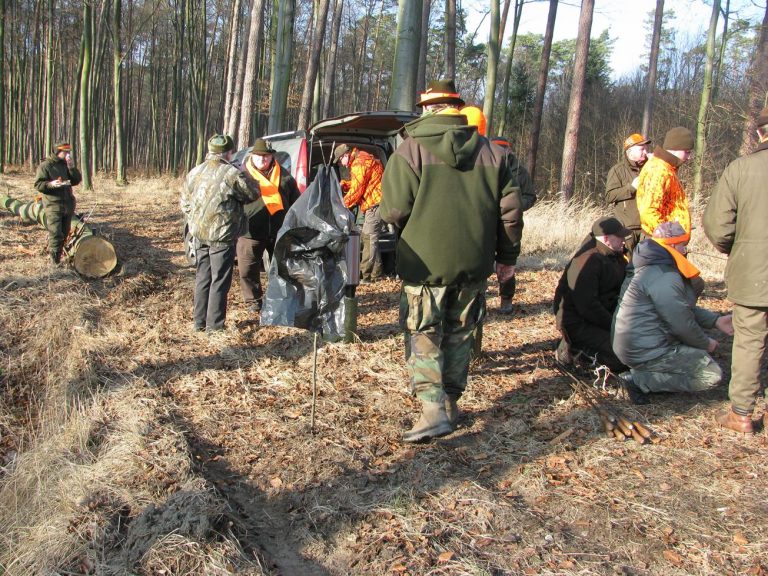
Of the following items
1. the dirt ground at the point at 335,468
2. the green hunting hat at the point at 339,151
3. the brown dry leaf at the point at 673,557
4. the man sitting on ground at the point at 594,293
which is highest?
the green hunting hat at the point at 339,151

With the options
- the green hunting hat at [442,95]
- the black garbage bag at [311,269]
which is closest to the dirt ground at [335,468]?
the black garbage bag at [311,269]

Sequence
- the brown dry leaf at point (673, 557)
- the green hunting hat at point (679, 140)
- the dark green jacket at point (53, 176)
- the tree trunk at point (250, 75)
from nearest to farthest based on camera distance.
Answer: the brown dry leaf at point (673, 557), the green hunting hat at point (679, 140), the dark green jacket at point (53, 176), the tree trunk at point (250, 75)

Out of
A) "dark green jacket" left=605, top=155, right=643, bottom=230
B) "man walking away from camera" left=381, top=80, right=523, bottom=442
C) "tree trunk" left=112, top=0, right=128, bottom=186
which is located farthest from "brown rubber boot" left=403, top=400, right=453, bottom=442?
"tree trunk" left=112, top=0, right=128, bottom=186

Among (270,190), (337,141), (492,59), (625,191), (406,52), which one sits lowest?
(270,190)

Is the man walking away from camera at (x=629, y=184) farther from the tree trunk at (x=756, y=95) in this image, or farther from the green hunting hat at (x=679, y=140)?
the tree trunk at (x=756, y=95)

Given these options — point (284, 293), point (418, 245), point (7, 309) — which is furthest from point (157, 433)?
point (7, 309)

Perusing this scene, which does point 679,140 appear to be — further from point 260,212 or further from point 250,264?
point 250,264

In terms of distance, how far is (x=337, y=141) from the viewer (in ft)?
26.9

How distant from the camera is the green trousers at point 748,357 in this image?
3787 mm

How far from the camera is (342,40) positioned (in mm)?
37531

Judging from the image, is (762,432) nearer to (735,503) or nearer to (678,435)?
(678,435)

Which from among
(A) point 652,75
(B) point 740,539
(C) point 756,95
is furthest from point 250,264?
(A) point 652,75

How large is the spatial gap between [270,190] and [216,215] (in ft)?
3.10

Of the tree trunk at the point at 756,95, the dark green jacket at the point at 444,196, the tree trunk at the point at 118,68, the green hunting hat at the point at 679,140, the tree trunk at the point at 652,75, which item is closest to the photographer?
the dark green jacket at the point at 444,196
